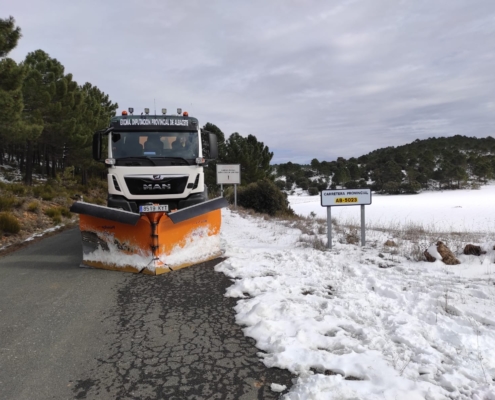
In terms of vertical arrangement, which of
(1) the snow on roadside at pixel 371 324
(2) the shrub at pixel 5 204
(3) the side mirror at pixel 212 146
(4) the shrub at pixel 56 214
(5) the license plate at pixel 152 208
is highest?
(3) the side mirror at pixel 212 146

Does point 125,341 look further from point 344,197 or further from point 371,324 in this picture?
point 344,197

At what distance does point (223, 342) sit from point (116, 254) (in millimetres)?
3377

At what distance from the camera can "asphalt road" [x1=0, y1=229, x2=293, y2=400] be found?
2789 millimetres

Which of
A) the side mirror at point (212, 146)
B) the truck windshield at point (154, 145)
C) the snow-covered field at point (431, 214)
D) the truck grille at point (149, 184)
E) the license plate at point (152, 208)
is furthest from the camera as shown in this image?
the snow-covered field at point (431, 214)

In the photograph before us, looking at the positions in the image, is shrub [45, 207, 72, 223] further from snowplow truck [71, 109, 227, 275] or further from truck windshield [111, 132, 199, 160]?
truck windshield [111, 132, 199, 160]

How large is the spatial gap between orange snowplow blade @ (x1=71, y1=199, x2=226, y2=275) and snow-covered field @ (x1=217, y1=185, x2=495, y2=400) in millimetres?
743

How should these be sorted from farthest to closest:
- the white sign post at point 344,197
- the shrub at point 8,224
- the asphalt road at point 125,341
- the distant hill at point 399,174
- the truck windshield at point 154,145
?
the distant hill at point 399,174 → the shrub at point 8,224 → the truck windshield at point 154,145 → the white sign post at point 344,197 → the asphalt road at point 125,341

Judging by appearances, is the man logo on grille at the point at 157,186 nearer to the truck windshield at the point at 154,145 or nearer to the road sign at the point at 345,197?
the truck windshield at the point at 154,145

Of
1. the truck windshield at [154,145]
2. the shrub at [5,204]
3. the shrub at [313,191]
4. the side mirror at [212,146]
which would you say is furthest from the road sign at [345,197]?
the shrub at [313,191]

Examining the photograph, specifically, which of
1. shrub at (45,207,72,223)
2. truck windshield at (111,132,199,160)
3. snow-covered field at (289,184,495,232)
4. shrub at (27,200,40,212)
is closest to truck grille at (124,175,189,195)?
truck windshield at (111,132,199,160)

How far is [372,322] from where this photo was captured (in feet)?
12.2

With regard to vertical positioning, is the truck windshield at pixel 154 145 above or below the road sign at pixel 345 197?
above

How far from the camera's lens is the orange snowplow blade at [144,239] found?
5844 mm

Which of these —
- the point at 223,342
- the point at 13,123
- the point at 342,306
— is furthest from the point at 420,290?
the point at 13,123
